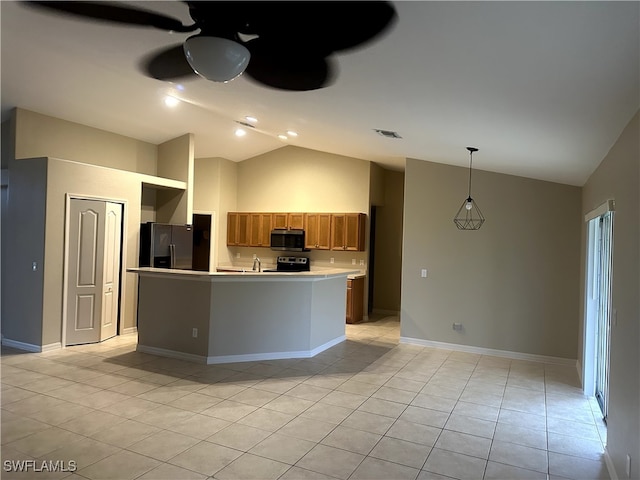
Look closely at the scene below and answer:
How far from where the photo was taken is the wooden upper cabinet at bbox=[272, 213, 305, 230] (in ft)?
27.2

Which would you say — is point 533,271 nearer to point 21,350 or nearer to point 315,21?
point 315,21

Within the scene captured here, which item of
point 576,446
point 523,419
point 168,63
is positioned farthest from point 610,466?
point 168,63

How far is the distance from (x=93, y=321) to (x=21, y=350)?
33.0 inches

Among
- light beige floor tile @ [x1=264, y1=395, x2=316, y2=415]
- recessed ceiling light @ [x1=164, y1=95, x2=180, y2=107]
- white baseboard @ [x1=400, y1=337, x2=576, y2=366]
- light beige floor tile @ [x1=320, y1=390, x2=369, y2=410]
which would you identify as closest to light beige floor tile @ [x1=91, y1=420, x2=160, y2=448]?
light beige floor tile @ [x1=264, y1=395, x2=316, y2=415]

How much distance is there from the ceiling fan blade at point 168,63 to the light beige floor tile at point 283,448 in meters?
2.88

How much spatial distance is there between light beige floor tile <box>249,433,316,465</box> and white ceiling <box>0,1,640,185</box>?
2.60 m

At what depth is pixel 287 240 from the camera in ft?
27.0

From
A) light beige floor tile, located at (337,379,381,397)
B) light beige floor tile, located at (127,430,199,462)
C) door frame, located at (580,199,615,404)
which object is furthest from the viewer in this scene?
door frame, located at (580,199,615,404)

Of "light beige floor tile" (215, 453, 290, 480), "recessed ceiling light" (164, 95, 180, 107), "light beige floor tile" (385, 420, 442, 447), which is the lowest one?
"light beige floor tile" (385, 420, 442, 447)

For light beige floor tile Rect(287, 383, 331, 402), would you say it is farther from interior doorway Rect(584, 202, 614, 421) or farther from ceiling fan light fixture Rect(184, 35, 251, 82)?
ceiling fan light fixture Rect(184, 35, 251, 82)

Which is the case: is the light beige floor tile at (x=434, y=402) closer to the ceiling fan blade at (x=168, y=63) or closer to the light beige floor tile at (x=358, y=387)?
the light beige floor tile at (x=358, y=387)

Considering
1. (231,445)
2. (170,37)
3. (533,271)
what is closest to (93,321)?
(231,445)

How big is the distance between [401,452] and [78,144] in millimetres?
5903

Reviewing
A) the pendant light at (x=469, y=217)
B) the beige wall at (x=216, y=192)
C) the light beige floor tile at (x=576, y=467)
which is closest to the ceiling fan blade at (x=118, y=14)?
the light beige floor tile at (x=576, y=467)
